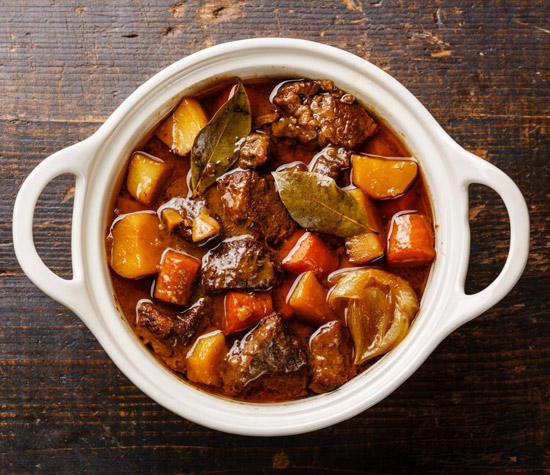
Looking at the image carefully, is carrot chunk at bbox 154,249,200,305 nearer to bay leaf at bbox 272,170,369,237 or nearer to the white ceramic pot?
the white ceramic pot

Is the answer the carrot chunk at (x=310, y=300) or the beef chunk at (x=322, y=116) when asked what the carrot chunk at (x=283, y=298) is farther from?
the beef chunk at (x=322, y=116)

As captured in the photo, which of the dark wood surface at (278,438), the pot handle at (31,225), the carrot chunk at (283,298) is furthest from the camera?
the dark wood surface at (278,438)

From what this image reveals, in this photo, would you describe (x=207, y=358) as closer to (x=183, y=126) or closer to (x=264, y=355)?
(x=264, y=355)

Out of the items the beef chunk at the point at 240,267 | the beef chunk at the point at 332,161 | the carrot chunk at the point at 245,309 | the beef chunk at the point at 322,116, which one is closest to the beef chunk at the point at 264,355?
the carrot chunk at the point at 245,309

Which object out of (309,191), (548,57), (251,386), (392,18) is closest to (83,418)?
(251,386)

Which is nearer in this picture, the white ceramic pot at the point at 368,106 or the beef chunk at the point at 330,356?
the white ceramic pot at the point at 368,106

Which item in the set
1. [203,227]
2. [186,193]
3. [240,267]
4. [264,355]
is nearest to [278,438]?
[264,355]

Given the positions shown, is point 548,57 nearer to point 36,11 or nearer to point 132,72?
point 132,72
